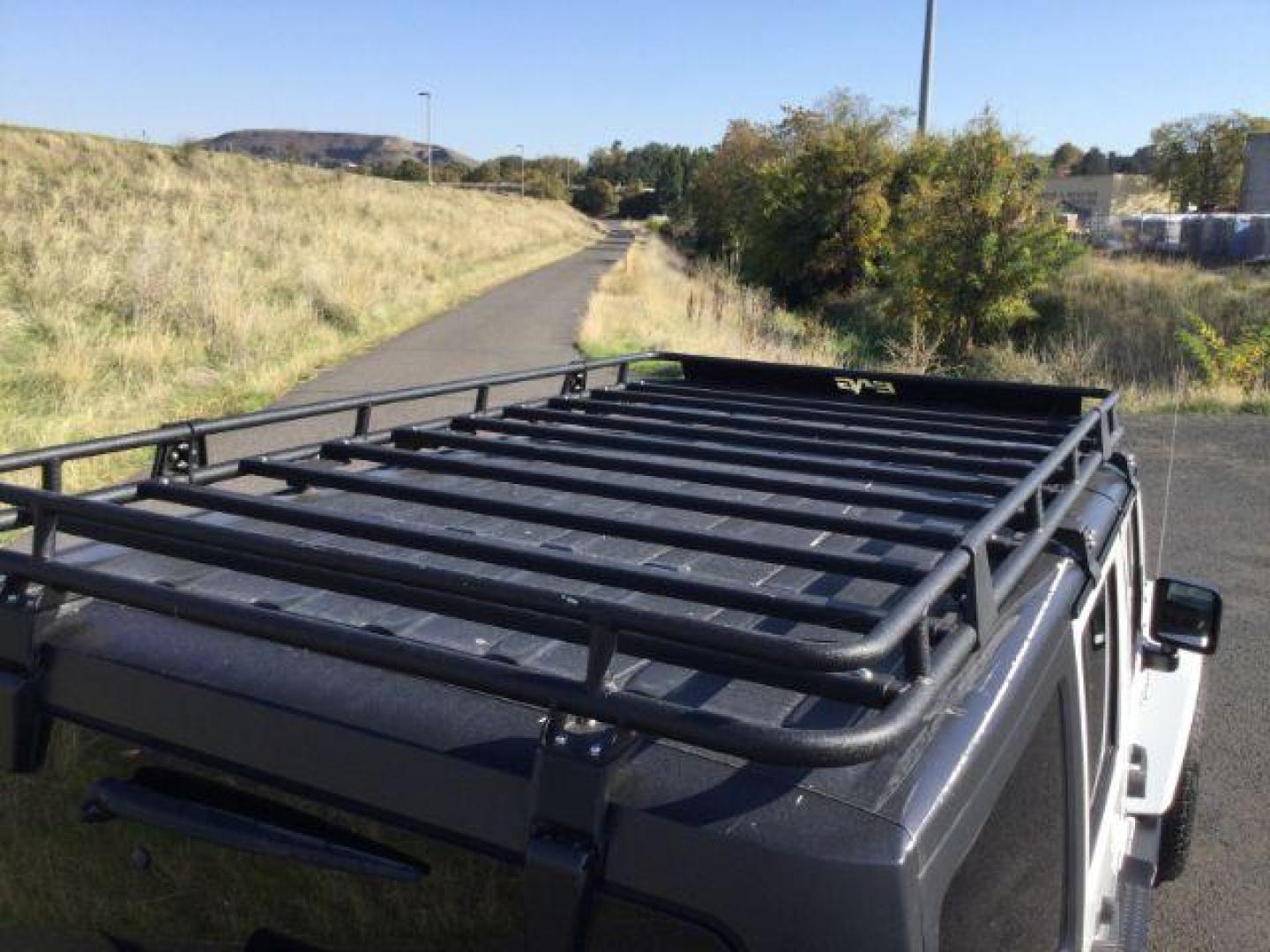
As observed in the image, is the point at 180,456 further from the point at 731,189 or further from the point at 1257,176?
the point at 1257,176

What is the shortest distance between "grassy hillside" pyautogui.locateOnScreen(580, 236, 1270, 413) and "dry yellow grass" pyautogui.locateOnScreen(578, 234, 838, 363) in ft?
0.15

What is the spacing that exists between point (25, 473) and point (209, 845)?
24.3ft

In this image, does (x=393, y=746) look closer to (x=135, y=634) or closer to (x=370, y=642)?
(x=370, y=642)

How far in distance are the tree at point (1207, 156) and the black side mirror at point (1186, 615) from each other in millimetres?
83222

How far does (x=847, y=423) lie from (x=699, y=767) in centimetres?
242

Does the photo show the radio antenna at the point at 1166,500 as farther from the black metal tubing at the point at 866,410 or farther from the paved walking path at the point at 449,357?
the paved walking path at the point at 449,357

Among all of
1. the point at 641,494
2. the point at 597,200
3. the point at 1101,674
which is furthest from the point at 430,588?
the point at 597,200

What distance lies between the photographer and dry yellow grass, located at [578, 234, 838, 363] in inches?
715

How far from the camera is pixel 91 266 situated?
16.1 metres

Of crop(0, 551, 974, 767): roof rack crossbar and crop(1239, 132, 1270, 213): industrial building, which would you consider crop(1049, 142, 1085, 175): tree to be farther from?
crop(0, 551, 974, 767): roof rack crossbar

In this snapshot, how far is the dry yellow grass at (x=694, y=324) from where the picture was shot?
1816cm

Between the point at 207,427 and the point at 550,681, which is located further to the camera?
the point at 207,427

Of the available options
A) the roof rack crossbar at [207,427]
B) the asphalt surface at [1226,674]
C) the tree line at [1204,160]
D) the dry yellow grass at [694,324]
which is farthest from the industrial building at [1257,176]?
the roof rack crossbar at [207,427]

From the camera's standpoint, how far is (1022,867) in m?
1.71
